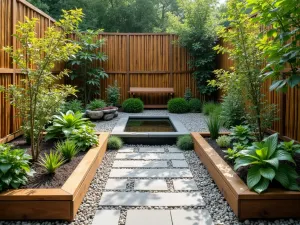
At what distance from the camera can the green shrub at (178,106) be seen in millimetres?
8766

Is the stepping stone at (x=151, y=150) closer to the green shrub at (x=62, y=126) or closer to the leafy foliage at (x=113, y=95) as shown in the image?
the green shrub at (x=62, y=126)

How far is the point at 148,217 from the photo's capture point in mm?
2488

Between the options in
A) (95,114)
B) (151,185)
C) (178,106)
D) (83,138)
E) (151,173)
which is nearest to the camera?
(151,185)

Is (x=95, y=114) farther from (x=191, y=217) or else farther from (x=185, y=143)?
(x=191, y=217)

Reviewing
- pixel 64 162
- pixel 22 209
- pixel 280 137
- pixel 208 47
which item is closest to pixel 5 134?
pixel 64 162

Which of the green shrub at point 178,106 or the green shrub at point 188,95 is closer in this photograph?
the green shrub at point 178,106

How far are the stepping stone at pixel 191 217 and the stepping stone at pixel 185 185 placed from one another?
53cm

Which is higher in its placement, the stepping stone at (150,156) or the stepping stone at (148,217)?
the stepping stone at (150,156)

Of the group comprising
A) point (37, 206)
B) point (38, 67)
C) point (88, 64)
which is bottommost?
point (37, 206)

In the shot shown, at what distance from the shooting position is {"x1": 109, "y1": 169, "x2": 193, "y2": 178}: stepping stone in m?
3.60

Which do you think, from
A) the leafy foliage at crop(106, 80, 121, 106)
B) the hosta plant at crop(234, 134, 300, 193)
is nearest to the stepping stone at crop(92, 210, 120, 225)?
the hosta plant at crop(234, 134, 300, 193)

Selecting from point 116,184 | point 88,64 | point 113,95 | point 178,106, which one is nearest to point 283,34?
point 116,184

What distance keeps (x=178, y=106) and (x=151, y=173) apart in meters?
5.21

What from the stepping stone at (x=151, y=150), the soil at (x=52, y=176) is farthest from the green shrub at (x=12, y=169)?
the stepping stone at (x=151, y=150)
